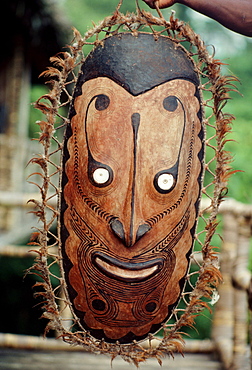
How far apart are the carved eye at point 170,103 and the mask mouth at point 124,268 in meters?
0.43

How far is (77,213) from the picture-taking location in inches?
49.2

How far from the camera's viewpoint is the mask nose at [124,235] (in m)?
1.19

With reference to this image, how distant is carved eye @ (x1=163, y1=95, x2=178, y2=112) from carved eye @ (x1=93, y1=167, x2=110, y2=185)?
0.80ft

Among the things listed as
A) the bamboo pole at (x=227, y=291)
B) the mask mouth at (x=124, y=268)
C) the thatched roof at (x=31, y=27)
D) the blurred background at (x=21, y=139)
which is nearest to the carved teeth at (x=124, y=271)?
the mask mouth at (x=124, y=268)

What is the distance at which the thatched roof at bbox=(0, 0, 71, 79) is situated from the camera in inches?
192

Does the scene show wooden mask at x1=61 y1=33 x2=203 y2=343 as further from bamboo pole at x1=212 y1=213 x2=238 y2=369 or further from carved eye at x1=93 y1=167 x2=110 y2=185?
bamboo pole at x1=212 y1=213 x2=238 y2=369

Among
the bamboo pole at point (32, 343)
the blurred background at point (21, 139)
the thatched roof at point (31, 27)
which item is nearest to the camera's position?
the bamboo pole at point (32, 343)

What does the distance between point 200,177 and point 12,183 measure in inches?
172

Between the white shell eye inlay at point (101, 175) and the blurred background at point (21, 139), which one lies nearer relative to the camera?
the white shell eye inlay at point (101, 175)

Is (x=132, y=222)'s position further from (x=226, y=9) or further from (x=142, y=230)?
(x=226, y=9)

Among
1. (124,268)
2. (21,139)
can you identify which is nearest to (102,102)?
(124,268)

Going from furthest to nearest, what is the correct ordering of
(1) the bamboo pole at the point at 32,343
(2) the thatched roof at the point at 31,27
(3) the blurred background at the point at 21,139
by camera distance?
(3) the blurred background at the point at 21,139 < (2) the thatched roof at the point at 31,27 < (1) the bamboo pole at the point at 32,343

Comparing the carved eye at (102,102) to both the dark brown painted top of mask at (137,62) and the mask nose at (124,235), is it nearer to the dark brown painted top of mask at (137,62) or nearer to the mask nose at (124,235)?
the dark brown painted top of mask at (137,62)

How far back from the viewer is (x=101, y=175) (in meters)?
1.21
